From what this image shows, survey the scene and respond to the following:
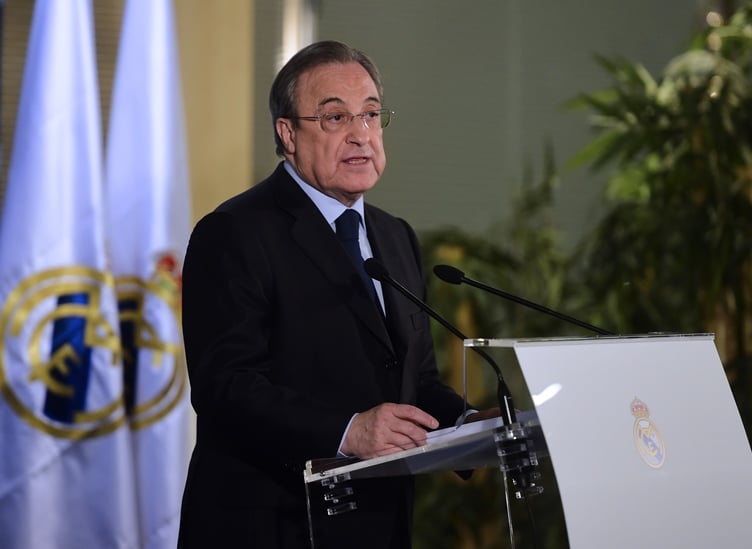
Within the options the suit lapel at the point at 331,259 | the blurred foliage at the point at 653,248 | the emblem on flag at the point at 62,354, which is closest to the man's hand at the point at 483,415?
the suit lapel at the point at 331,259

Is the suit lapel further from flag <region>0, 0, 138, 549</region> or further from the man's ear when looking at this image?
flag <region>0, 0, 138, 549</region>

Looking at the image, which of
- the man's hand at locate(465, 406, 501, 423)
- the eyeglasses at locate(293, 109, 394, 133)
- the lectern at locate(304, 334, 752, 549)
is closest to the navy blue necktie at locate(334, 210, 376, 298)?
the eyeglasses at locate(293, 109, 394, 133)

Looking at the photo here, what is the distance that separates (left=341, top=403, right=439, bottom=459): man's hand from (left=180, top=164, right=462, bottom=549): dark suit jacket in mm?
103

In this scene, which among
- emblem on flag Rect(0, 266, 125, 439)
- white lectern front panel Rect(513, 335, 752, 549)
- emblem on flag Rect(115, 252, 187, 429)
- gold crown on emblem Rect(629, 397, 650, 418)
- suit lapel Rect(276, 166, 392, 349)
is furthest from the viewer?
emblem on flag Rect(115, 252, 187, 429)

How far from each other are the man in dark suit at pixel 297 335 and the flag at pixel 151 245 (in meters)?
1.52

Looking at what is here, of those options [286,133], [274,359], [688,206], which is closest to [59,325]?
[286,133]

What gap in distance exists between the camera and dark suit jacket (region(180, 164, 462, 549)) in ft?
5.41

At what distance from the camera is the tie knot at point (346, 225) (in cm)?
188

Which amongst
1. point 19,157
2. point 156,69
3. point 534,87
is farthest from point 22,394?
point 534,87

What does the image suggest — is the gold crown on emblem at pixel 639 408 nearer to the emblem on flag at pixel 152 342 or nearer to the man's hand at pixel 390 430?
the man's hand at pixel 390 430

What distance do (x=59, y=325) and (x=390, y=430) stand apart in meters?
1.96

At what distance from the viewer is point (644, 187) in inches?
154

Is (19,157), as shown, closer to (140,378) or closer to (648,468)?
(140,378)

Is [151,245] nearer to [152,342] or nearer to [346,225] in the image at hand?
[152,342]
